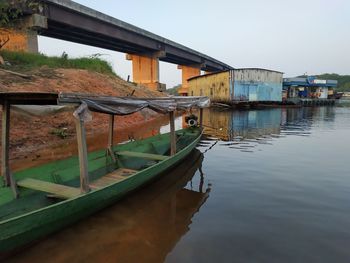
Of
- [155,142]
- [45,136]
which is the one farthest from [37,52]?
[155,142]

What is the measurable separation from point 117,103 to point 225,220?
388cm

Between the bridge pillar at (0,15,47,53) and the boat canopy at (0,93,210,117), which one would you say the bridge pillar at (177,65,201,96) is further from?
the boat canopy at (0,93,210,117)

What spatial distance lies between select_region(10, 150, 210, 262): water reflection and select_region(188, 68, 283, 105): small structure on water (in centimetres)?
3652

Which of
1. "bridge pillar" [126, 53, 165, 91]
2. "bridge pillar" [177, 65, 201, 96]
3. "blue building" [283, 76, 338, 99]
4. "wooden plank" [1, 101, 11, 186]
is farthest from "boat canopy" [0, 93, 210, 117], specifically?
"bridge pillar" [177, 65, 201, 96]

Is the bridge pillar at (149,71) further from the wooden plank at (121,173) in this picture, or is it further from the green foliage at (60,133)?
the wooden plank at (121,173)

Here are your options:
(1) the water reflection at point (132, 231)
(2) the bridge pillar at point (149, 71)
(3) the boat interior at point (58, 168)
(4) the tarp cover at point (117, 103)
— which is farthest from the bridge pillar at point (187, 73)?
(1) the water reflection at point (132, 231)

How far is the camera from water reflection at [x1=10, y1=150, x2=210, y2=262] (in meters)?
5.20

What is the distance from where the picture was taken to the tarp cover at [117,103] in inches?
221

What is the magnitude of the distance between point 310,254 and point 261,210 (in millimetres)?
2054

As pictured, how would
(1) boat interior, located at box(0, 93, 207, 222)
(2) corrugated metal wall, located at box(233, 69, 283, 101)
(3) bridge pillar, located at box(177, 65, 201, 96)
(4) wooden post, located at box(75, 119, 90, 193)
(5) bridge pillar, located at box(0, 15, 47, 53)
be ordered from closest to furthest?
(1) boat interior, located at box(0, 93, 207, 222), (4) wooden post, located at box(75, 119, 90, 193), (5) bridge pillar, located at box(0, 15, 47, 53), (2) corrugated metal wall, located at box(233, 69, 283, 101), (3) bridge pillar, located at box(177, 65, 201, 96)

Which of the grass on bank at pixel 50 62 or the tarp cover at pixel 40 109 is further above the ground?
the grass on bank at pixel 50 62

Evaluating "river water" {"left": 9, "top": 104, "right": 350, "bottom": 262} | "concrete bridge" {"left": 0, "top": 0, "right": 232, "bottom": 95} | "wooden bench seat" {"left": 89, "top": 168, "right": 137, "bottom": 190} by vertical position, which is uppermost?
"concrete bridge" {"left": 0, "top": 0, "right": 232, "bottom": 95}

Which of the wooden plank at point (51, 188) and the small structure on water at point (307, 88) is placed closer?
the wooden plank at point (51, 188)

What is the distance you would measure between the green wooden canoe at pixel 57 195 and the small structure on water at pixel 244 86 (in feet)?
116
